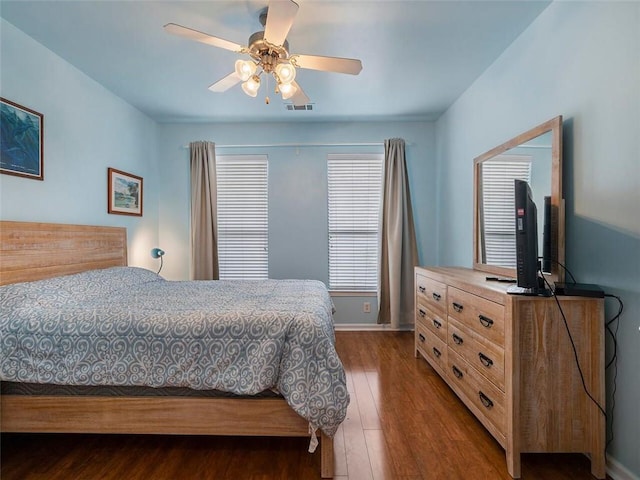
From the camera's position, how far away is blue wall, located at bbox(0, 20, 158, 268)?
6.81ft

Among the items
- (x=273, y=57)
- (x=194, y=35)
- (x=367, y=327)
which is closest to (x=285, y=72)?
(x=273, y=57)

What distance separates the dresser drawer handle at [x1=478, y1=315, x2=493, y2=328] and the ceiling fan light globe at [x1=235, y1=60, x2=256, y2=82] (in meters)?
1.93

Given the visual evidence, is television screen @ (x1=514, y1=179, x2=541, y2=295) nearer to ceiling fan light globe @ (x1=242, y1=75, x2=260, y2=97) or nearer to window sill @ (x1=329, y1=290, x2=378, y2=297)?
ceiling fan light globe @ (x1=242, y1=75, x2=260, y2=97)

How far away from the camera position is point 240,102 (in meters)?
3.20

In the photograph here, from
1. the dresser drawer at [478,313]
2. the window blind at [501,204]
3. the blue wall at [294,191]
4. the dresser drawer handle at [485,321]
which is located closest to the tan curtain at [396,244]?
the blue wall at [294,191]

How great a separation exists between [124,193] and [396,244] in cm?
299

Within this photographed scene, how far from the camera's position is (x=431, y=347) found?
2.58 metres

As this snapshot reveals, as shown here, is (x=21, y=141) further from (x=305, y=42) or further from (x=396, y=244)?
(x=396, y=244)

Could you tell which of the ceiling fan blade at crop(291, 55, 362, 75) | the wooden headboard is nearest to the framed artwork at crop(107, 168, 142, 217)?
the wooden headboard

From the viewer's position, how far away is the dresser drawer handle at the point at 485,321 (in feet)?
5.55

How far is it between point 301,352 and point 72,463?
4.41 feet

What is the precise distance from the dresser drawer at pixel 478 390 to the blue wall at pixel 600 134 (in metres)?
0.50

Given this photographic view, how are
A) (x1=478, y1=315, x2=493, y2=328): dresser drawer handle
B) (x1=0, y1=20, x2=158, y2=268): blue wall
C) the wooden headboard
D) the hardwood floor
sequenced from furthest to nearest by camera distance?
(x1=0, y1=20, x2=158, y2=268): blue wall < the wooden headboard < (x1=478, y1=315, x2=493, y2=328): dresser drawer handle < the hardwood floor

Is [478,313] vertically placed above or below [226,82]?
below
